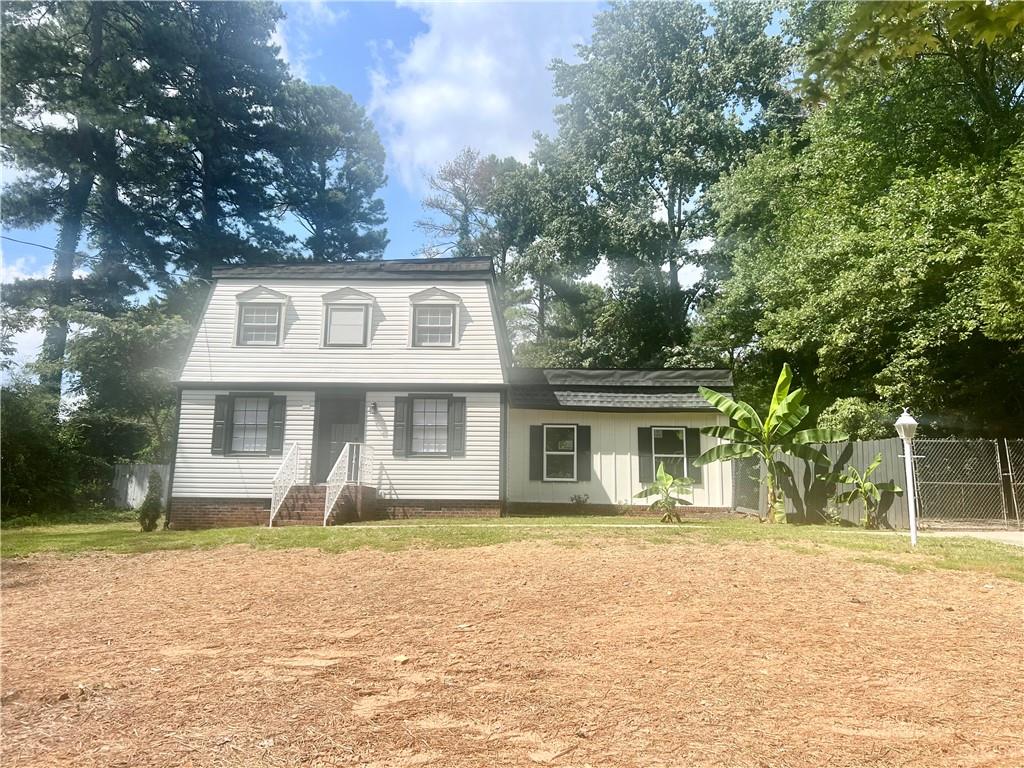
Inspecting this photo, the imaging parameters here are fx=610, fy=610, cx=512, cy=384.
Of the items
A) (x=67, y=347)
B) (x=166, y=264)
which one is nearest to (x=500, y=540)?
(x=67, y=347)

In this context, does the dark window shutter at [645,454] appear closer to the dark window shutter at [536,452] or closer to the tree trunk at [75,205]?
the dark window shutter at [536,452]

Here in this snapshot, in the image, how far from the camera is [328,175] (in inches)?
1399

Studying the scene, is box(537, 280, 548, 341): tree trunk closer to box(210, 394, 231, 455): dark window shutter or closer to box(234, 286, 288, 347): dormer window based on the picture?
box(234, 286, 288, 347): dormer window

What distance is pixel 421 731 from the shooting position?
372 centimetres

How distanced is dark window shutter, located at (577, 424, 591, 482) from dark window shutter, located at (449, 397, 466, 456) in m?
3.56

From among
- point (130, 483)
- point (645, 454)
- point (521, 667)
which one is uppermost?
point (645, 454)

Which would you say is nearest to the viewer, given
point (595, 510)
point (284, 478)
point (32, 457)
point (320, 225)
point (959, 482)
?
point (959, 482)

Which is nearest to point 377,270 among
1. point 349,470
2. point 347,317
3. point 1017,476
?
point 347,317

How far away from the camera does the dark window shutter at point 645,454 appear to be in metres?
17.3

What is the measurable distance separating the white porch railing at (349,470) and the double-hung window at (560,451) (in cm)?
499

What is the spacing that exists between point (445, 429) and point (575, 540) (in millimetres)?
7005

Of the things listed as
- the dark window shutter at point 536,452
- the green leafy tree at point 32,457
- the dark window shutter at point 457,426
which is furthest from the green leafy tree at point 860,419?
the green leafy tree at point 32,457

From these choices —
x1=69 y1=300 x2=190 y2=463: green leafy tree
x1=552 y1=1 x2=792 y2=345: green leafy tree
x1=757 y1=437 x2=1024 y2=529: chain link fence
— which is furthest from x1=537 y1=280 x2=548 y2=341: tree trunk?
x1=757 y1=437 x2=1024 y2=529: chain link fence

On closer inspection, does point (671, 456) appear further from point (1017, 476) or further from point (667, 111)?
point (667, 111)
